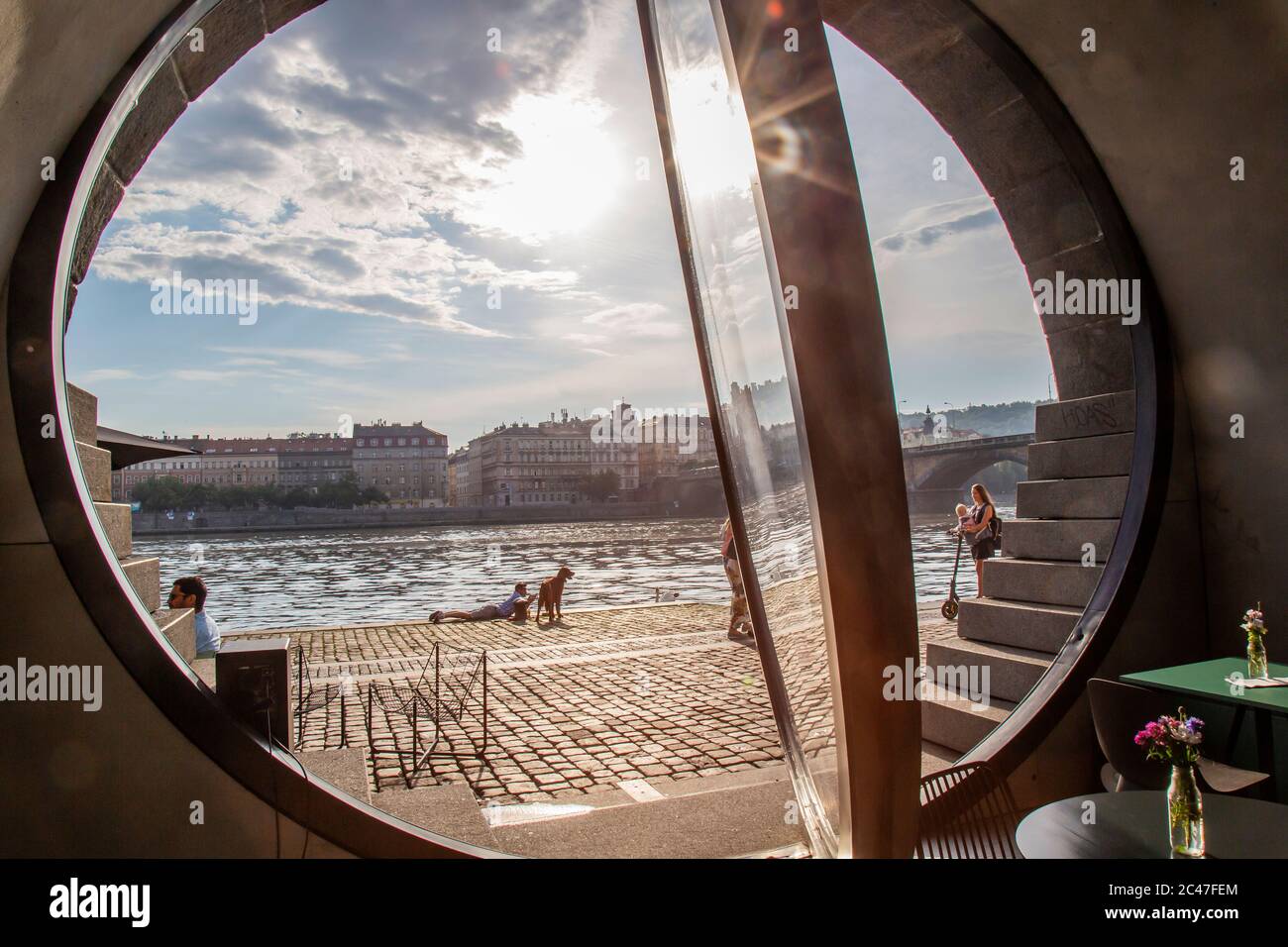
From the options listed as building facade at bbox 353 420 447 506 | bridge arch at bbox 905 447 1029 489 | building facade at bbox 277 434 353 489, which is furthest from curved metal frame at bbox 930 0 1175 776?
building facade at bbox 277 434 353 489

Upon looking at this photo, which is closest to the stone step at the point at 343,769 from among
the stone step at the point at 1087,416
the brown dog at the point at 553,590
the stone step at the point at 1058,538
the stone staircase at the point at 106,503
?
the stone staircase at the point at 106,503

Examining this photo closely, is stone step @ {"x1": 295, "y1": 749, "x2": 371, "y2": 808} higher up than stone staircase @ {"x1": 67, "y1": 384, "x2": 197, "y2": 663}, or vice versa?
stone staircase @ {"x1": 67, "y1": 384, "x2": 197, "y2": 663}

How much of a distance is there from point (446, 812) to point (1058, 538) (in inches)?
98.6

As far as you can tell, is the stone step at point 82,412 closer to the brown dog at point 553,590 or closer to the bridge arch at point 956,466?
the brown dog at point 553,590

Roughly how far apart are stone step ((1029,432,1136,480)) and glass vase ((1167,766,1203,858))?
1611 millimetres

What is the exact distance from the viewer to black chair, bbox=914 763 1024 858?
5.65 ft

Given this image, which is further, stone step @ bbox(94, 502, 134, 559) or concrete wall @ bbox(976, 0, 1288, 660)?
concrete wall @ bbox(976, 0, 1288, 660)

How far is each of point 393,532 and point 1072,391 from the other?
134ft

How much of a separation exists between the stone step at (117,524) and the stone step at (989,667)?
292cm

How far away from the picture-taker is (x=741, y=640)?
9961 millimetres

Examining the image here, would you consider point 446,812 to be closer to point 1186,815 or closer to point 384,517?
point 1186,815

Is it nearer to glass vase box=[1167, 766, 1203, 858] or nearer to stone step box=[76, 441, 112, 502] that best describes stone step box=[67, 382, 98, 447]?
stone step box=[76, 441, 112, 502]
